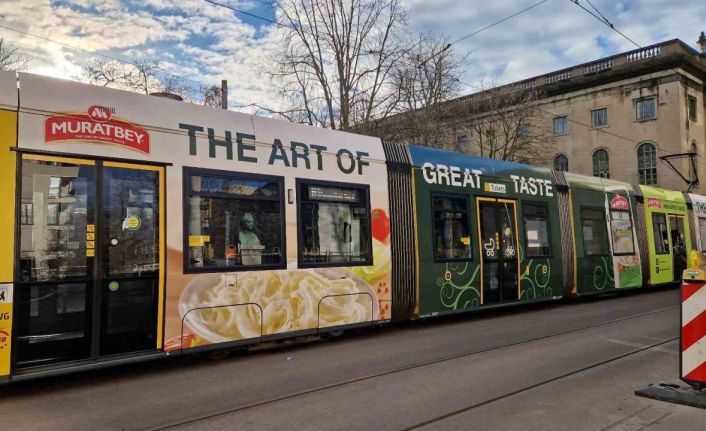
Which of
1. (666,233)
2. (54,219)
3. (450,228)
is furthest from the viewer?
(666,233)

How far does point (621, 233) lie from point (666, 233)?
307cm

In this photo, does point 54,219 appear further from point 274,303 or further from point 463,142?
point 463,142

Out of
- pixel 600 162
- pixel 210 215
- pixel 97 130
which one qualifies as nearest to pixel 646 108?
pixel 600 162

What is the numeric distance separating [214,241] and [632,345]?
20.9ft

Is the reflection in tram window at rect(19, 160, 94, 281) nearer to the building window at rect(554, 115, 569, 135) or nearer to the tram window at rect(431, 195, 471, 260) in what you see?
the tram window at rect(431, 195, 471, 260)

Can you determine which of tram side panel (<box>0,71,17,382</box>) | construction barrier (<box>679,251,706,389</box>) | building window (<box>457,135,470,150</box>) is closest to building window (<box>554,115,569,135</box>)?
building window (<box>457,135,470,150</box>)

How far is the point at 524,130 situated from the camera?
32719mm

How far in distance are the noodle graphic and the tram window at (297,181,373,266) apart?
1.07 ft

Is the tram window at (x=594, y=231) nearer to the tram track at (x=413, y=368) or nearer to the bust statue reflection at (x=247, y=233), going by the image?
the tram track at (x=413, y=368)

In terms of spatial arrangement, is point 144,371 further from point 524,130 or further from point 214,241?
point 524,130

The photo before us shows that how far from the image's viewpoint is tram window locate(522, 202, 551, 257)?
11.5 meters

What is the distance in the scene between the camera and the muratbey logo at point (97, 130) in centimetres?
576

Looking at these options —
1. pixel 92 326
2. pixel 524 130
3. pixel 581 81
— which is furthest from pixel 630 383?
pixel 581 81

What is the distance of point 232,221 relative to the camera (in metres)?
7.09
